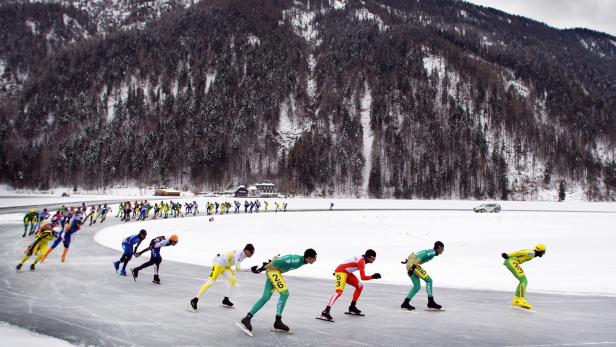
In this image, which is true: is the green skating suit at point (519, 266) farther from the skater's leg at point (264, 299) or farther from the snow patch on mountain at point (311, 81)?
the snow patch on mountain at point (311, 81)

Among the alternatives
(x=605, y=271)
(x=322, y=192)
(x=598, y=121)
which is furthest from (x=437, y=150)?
(x=605, y=271)

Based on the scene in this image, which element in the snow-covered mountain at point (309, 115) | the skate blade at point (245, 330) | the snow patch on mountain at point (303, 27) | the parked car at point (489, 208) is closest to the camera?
the skate blade at point (245, 330)

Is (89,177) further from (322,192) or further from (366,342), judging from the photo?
(366,342)

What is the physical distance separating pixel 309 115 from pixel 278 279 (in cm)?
13923

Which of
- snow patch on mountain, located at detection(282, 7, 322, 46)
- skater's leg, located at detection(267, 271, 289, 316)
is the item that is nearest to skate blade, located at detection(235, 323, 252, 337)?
skater's leg, located at detection(267, 271, 289, 316)

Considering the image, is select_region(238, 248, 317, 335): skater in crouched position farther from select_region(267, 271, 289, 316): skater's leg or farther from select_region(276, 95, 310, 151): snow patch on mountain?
select_region(276, 95, 310, 151): snow patch on mountain

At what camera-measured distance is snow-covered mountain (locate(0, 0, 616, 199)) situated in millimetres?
128375

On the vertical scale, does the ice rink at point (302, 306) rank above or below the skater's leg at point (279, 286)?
below

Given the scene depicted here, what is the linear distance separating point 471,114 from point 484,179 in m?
27.6

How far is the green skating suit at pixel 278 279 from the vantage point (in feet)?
26.9

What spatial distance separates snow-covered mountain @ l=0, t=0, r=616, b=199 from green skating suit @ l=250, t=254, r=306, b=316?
115607mm

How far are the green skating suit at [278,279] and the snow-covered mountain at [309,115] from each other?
116 meters

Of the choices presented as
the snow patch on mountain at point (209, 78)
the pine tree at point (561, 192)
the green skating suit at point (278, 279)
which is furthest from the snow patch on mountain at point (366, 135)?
the green skating suit at point (278, 279)

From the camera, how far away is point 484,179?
424ft
